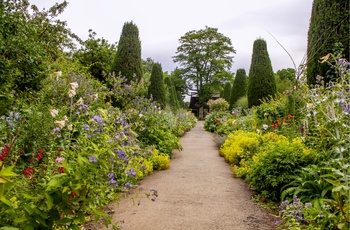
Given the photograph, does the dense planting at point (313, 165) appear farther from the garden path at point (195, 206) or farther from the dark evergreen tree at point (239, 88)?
the dark evergreen tree at point (239, 88)

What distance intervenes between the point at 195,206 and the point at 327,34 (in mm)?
5236

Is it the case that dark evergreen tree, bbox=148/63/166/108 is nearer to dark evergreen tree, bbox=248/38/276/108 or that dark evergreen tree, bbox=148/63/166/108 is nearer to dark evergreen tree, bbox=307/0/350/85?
dark evergreen tree, bbox=248/38/276/108

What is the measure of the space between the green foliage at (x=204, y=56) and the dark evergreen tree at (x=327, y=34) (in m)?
29.0

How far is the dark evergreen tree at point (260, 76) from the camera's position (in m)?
14.4

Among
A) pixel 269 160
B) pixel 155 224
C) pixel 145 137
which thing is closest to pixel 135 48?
pixel 145 137

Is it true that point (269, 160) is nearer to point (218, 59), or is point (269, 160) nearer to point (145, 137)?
point (145, 137)

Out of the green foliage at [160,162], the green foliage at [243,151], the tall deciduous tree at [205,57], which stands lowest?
the green foliage at [160,162]

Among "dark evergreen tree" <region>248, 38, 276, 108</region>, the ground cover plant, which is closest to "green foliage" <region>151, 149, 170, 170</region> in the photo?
the ground cover plant

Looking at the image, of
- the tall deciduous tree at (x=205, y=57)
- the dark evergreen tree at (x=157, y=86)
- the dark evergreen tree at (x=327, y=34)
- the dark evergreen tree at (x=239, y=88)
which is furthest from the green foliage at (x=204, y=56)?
the dark evergreen tree at (x=327, y=34)

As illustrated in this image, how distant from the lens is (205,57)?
120ft

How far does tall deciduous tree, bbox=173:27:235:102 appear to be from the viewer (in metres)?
36.3

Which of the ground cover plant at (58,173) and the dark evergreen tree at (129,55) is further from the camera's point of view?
the dark evergreen tree at (129,55)

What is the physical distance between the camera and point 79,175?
5.44 feet

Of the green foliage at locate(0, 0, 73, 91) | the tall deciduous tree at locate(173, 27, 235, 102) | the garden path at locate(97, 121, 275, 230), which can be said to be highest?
the tall deciduous tree at locate(173, 27, 235, 102)
